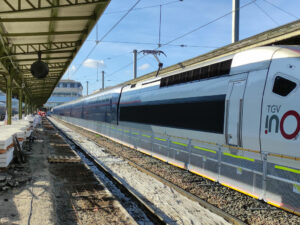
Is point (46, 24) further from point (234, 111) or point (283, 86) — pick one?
point (283, 86)

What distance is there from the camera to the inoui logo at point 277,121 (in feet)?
20.4

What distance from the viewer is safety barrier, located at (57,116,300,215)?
5.86 metres

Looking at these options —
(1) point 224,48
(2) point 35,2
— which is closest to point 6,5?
(2) point 35,2

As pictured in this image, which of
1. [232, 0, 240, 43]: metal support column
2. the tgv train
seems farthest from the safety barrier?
[232, 0, 240, 43]: metal support column

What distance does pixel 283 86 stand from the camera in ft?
21.9

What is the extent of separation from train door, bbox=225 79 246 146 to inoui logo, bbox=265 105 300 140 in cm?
99

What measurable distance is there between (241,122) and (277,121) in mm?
1232

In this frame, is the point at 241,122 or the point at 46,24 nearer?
the point at 241,122

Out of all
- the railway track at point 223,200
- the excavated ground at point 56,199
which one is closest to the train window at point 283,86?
the railway track at point 223,200

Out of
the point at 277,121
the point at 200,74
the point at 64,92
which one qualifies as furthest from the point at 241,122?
the point at 64,92

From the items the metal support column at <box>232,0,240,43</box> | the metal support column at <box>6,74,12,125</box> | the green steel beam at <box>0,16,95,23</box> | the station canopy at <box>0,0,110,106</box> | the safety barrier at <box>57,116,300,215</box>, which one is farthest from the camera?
the metal support column at <box>6,74,12,125</box>

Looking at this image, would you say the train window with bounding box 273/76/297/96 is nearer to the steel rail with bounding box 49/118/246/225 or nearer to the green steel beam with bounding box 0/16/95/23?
the steel rail with bounding box 49/118/246/225

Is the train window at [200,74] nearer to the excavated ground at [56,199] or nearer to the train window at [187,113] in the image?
the train window at [187,113]

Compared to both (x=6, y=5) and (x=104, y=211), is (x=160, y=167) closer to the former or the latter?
(x=104, y=211)
